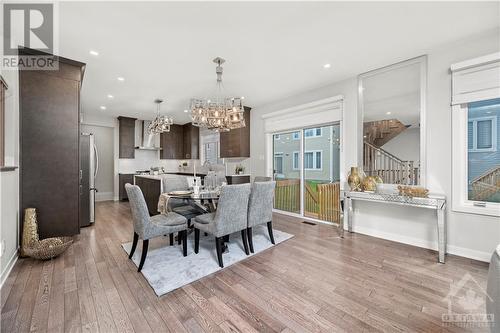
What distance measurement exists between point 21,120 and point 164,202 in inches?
83.3

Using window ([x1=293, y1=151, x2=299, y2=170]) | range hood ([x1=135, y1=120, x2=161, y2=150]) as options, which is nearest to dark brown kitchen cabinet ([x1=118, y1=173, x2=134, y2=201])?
range hood ([x1=135, y1=120, x2=161, y2=150])

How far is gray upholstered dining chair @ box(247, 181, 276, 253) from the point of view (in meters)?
2.75

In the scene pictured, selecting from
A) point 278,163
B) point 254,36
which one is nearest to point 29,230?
point 254,36

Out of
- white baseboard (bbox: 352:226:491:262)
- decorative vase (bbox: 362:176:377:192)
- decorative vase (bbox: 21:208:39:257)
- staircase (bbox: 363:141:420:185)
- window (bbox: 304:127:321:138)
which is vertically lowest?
white baseboard (bbox: 352:226:491:262)

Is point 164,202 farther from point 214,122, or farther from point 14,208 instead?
point 14,208

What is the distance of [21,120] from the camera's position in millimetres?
2758

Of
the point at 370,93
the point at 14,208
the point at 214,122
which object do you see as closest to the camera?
the point at 14,208

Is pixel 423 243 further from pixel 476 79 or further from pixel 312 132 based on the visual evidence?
pixel 312 132

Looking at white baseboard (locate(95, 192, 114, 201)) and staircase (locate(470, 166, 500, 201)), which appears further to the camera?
white baseboard (locate(95, 192, 114, 201))

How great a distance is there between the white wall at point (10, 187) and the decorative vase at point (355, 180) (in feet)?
14.1

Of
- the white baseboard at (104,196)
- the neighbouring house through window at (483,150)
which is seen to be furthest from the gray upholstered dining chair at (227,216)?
the white baseboard at (104,196)

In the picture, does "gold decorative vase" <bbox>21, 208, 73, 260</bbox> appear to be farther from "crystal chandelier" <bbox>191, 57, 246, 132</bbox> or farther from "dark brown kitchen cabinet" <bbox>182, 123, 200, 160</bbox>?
"dark brown kitchen cabinet" <bbox>182, 123, 200, 160</bbox>

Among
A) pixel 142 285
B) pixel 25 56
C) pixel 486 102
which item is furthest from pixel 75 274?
pixel 486 102

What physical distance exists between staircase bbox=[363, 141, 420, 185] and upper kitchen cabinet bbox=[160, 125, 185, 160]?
6156 mm
